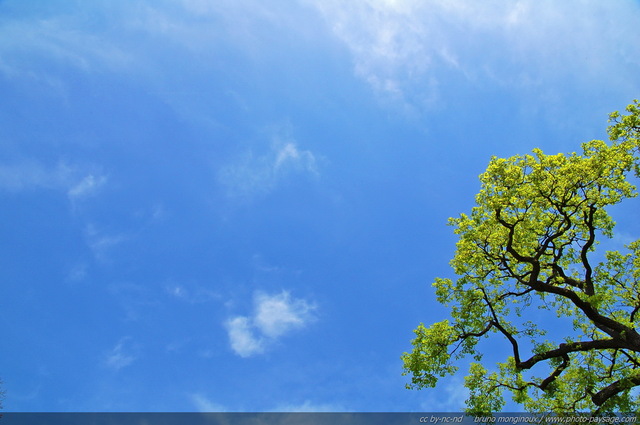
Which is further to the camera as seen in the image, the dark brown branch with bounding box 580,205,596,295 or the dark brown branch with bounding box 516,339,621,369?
the dark brown branch with bounding box 580,205,596,295

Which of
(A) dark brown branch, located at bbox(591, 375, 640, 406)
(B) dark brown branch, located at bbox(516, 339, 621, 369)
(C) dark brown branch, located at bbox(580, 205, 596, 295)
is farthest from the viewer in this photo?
(C) dark brown branch, located at bbox(580, 205, 596, 295)

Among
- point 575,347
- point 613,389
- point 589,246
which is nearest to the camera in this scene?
point 613,389

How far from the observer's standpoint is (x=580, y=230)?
18000mm

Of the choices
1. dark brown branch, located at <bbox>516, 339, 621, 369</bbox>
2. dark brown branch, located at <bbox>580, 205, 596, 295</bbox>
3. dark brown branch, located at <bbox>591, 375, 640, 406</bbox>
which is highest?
dark brown branch, located at <bbox>580, 205, 596, 295</bbox>

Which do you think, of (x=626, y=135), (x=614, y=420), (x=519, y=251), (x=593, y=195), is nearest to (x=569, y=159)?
(x=593, y=195)

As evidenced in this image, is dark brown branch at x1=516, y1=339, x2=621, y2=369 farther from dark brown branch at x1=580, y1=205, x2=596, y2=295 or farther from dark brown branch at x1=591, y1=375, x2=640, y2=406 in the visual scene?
dark brown branch at x1=580, y1=205, x2=596, y2=295

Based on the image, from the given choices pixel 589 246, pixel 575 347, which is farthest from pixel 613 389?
pixel 589 246

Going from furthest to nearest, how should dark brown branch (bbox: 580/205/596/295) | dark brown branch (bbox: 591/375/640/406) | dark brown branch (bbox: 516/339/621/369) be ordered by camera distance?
1. dark brown branch (bbox: 580/205/596/295)
2. dark brown branch (bbox: 516/339/621/369)
3. dark brown branch (bbox: 591/375/640/406)

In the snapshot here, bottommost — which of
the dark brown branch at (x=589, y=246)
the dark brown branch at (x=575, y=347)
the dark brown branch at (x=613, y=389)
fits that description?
the dark brown branch at (x=613, y=389)

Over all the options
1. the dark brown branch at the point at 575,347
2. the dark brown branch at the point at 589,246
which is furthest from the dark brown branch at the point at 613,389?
the dark brown branch at the point at 589,246

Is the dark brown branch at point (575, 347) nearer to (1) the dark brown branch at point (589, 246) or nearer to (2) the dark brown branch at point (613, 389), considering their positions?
(2) the dark brown branch at point (613, 389)

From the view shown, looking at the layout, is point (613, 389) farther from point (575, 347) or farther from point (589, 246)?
point (589, 246)

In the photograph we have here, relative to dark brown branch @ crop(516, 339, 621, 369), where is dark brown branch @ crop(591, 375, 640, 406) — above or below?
below

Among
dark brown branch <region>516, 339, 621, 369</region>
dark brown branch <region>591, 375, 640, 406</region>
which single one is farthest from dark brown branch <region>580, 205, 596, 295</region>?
dark brown branch <region>591, 375, 640, 406</region>
